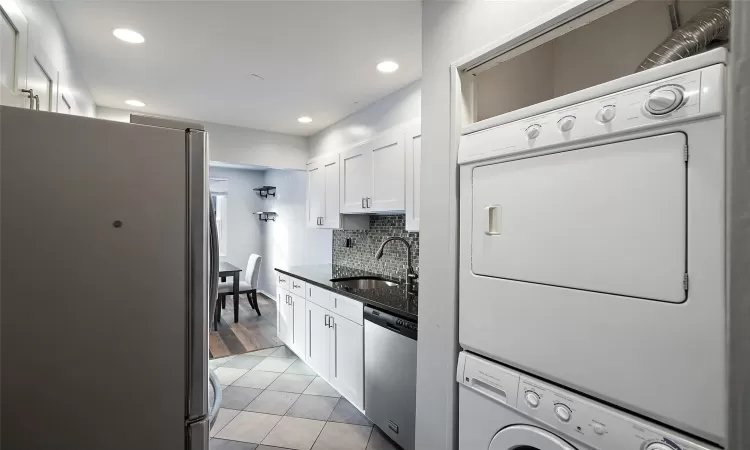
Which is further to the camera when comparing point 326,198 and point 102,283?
point 326,198

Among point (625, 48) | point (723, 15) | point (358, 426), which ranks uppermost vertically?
point (625, 48)

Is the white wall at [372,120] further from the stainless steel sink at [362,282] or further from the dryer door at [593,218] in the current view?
the dryer door at [593,218]

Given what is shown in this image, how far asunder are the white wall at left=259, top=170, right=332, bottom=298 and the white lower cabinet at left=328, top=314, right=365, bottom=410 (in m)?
1.63

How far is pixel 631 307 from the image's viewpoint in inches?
33.0

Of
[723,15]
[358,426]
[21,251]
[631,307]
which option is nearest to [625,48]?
[723,15]

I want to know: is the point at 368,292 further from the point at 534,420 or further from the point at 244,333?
the point at 244,333

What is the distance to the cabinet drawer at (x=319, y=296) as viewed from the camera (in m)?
2.71

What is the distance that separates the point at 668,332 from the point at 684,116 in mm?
488

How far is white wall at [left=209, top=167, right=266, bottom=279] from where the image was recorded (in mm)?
6281

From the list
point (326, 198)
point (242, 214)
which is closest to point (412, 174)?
point (326, 198)

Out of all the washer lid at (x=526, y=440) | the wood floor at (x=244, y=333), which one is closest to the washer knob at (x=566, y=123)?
the washer lid at (x=526, y=440)

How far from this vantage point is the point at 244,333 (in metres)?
4.23

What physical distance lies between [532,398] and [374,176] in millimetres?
1986

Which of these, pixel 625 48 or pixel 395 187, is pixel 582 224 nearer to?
pixel 625 48
